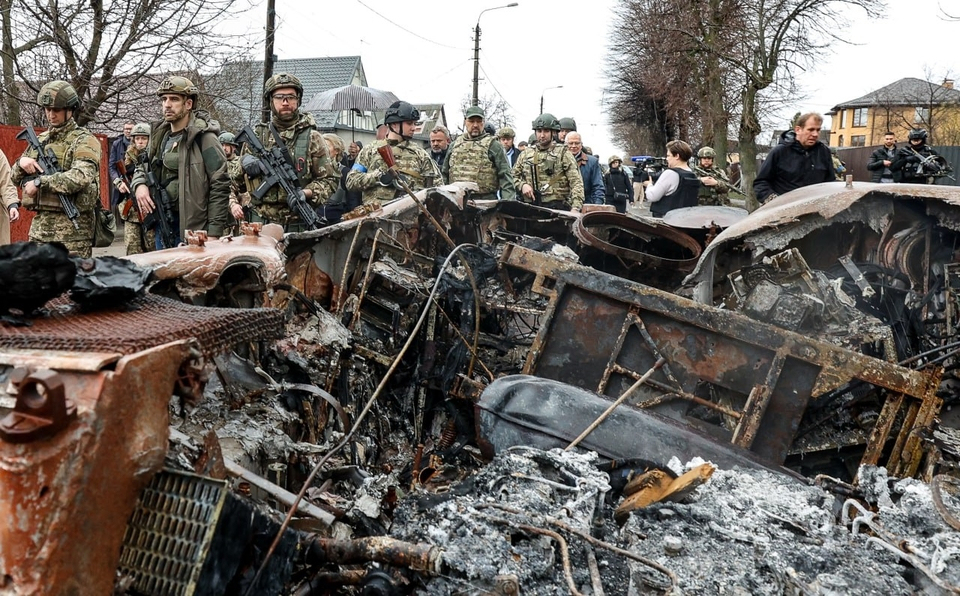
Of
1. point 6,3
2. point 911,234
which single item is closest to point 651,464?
point 911,234

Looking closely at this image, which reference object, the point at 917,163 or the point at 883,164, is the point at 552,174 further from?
the point at 883,164

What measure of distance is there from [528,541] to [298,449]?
3.32 ft

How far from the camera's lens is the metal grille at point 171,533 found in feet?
6.03

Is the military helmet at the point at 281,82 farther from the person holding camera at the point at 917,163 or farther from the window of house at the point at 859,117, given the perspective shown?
the window of house at the point at 859,117

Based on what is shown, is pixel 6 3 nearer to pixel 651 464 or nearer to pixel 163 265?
pixel 163 265

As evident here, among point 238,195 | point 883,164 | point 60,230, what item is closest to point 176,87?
point 238,195

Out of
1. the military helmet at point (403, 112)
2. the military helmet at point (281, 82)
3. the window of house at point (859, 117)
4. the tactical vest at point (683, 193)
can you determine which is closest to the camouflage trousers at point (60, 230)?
the military helmet at point (281, 82)

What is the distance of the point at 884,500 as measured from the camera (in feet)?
10.5

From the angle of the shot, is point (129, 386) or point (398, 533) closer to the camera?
point (129, 386)

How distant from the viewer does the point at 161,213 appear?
6207 millimetres

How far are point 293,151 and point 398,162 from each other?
5.74 feet

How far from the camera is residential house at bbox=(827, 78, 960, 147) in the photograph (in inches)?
1633

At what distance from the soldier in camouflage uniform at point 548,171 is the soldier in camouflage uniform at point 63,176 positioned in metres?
4.41

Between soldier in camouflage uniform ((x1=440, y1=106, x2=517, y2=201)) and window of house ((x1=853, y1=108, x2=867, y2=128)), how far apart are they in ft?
271
